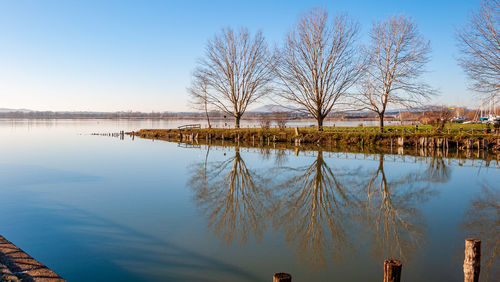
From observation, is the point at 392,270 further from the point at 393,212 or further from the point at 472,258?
the point at 393,212

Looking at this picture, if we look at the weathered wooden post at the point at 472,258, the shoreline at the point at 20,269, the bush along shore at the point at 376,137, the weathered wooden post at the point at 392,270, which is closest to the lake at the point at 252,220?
the shoreline at the point at 20,269

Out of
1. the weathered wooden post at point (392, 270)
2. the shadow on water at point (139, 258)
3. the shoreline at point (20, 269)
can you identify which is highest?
the weathered wooden post at point (392, 270)

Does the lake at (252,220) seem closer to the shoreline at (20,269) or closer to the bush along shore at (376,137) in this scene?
the shoreline at (20,269)

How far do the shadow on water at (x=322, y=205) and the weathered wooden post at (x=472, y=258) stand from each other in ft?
6.63

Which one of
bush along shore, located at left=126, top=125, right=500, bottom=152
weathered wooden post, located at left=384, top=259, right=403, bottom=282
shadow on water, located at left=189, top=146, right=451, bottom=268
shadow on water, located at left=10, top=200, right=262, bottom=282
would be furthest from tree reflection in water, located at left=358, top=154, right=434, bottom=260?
bush along shore, located at left=126, top=125, right=500, bottom=152

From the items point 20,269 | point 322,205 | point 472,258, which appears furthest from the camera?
point 322,205

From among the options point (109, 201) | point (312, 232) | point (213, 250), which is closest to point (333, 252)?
point (312, 232)

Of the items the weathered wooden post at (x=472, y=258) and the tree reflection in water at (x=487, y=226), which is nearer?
the weathered wooden post at (x=472, y=258)

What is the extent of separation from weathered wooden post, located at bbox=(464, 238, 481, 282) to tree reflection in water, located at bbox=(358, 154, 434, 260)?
212 cm

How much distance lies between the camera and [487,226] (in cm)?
1055

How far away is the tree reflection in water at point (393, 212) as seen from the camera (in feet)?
30.2

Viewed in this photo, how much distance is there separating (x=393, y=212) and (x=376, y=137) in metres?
25.3

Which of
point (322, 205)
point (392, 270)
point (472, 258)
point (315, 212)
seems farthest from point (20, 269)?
point (322, 205)

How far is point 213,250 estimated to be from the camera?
901cm
